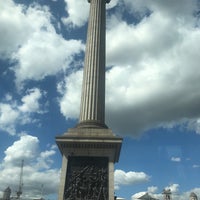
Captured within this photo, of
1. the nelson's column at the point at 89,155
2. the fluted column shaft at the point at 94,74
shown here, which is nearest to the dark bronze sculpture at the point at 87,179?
the nelson's column at the point at 89,155

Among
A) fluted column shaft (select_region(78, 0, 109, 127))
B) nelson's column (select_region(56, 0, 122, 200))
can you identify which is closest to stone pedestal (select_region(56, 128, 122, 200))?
nelson's column (select_region(56, 0, 122, 200))

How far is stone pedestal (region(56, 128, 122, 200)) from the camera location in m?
27.4

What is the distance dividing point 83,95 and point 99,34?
8.34 m

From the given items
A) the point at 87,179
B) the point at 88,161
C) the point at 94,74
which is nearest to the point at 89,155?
the point at 88,161

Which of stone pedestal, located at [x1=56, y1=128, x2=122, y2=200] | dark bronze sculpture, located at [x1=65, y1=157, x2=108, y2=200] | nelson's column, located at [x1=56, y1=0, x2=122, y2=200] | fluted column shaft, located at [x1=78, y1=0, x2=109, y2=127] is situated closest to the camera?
dark bronze sculpture, located at [x1=65, y1=157, x2=108, y2=200]

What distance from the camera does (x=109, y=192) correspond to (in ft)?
89.0

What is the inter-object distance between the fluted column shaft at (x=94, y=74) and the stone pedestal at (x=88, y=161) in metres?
2.33

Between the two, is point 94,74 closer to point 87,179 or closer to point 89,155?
point 89,155

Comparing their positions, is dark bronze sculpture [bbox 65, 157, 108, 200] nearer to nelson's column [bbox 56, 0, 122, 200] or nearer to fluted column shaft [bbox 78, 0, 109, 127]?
nelson's column [bbox 56, 0, 122, 200]

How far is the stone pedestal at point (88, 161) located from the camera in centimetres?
2742

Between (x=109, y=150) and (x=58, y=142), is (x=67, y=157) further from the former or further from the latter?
(x=109, y=150)

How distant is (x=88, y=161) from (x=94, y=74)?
390 inches

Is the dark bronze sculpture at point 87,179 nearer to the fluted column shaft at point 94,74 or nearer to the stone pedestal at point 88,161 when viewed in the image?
the stone pedestal at point 88,161

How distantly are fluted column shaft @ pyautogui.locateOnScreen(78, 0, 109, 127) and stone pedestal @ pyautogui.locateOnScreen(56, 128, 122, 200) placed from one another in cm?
233
